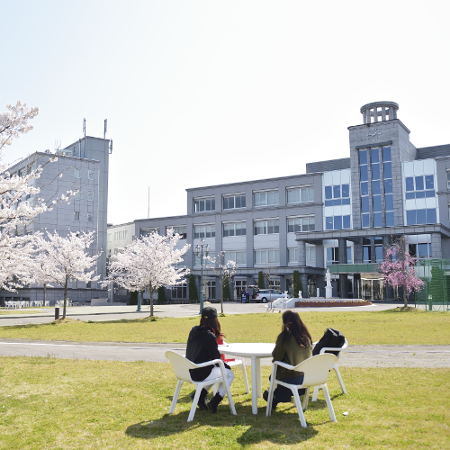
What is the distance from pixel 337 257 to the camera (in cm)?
6062

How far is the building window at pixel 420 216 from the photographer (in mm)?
55250

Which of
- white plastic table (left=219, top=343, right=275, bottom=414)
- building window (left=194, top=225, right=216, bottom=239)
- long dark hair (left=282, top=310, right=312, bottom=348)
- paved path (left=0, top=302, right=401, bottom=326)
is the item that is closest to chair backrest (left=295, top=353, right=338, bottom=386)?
long dark hair (left=282, top=310, right=312, bottom=348)

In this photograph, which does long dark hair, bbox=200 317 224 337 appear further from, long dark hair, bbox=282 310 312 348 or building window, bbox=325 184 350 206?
building window, bbox=325 184 350 206

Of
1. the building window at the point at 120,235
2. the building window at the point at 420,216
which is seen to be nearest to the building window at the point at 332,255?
the building window at the point at 420,216

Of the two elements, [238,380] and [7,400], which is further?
[238,380]

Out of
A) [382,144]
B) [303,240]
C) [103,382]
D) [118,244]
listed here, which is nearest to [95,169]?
[118,244]

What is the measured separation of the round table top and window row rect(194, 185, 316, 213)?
57.0 m

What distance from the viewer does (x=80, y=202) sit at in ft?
239

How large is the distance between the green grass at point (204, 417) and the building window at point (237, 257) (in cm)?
5756

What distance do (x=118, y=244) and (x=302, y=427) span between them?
84.1m

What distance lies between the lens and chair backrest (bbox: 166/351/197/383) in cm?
667

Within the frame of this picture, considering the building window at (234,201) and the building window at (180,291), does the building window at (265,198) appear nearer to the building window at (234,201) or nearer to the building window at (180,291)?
the building window at (234,201)

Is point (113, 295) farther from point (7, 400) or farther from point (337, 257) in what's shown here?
point (7, 400)

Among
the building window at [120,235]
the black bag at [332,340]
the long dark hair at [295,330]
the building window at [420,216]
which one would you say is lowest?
the black bag at [332,340]
